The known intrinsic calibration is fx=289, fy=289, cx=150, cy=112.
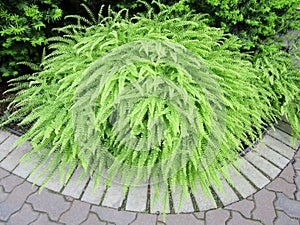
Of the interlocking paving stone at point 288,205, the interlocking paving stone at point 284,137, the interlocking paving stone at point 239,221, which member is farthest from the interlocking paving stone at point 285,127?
the interlocking paving stone at point 239,221

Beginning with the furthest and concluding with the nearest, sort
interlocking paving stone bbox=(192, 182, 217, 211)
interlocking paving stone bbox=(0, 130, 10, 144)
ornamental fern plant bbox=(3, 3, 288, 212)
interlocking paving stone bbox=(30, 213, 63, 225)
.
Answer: interlocking paving stone bbox=(0, 130, 10, 144) < interlocking paving stone bbox=(192, 182, 217, 211) < interlocking paving stone bbox=(30, 213, 63, 225) < ornamental fern plant bbox=(3, 3, 288, 212)

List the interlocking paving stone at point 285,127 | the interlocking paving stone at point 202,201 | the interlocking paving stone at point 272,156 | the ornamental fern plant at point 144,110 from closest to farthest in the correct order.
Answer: the ornamental fern plant at point 144,110, the interlocking paving stone at point 202,201, the interlocking paving stone at point 272,156, the interlocking paving stone at point 285,127

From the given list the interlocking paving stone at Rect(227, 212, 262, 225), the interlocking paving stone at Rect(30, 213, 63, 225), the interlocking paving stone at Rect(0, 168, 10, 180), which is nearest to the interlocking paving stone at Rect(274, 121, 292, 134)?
the interlocking paving stone at Rect(227, 212, 262, 225)

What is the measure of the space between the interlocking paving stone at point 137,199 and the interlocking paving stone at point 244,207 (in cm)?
64

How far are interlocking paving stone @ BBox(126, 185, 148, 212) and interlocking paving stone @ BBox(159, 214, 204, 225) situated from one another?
0.59ft

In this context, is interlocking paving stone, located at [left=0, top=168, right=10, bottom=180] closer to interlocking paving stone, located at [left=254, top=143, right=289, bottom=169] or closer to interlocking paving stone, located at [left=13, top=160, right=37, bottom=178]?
interlocking paving stone, located at [left=13, top=160, right=37, bottom=178]

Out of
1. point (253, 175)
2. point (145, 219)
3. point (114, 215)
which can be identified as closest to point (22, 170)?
point (114, 215)

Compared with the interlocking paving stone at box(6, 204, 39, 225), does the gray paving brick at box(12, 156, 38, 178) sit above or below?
above

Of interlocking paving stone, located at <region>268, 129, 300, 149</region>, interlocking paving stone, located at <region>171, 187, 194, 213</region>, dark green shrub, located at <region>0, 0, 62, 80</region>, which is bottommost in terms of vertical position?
interlocking paving stone, located at <region>171, 187, 194, 213</region>

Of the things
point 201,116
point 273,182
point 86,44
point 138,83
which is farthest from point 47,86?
point 273,182

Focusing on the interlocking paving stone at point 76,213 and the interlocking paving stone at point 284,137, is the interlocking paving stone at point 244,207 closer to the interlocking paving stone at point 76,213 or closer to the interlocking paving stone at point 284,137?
the interlocking paving stone at point 284,137

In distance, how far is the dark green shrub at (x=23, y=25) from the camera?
8.57 feet

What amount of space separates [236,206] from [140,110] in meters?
1.07

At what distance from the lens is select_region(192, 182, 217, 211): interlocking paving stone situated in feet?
7.20
